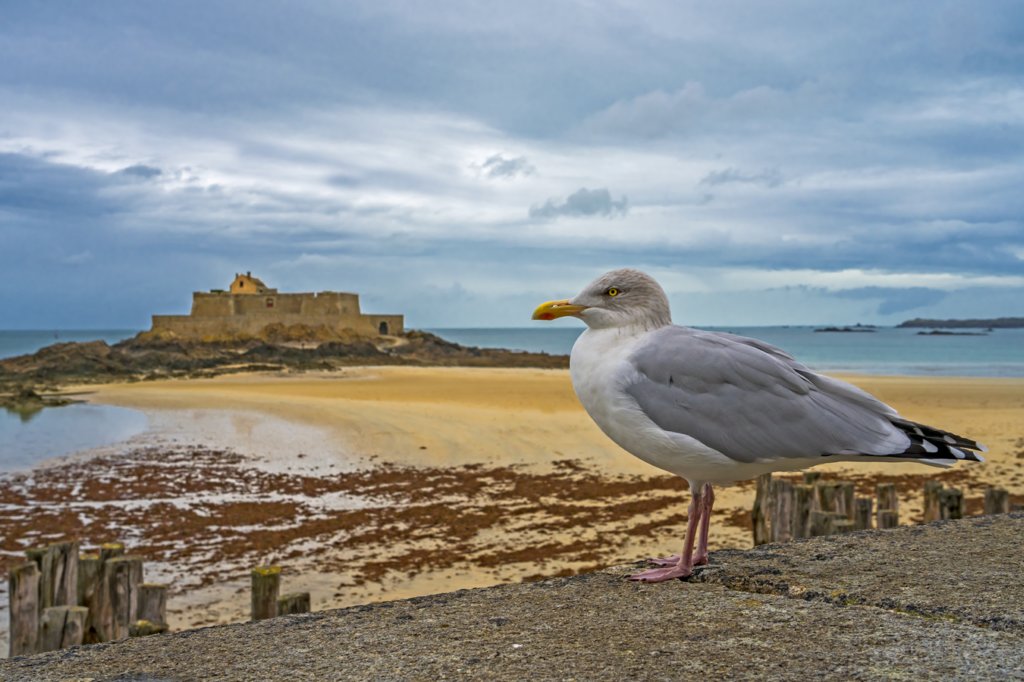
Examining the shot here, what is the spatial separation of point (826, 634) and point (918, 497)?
31.9ft

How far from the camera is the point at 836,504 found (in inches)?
264

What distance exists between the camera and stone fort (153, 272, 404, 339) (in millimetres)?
68938

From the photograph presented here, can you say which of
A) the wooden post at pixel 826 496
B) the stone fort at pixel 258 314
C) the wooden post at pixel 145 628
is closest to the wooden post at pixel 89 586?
the wooden post at pixel 145 628

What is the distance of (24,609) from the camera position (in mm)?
5711

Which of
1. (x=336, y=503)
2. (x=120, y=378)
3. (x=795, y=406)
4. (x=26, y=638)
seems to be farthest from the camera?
(x=120, y=378)

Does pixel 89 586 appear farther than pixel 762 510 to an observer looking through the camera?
No

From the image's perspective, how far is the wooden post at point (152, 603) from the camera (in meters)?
5.91

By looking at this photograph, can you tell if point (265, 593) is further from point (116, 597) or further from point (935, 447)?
point (935, 447)

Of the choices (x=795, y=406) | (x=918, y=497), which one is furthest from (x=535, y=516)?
(x=795, y=406)

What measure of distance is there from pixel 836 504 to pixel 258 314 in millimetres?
66910

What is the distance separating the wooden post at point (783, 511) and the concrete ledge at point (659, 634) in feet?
11.2

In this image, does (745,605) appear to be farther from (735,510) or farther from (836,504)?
(735,510)

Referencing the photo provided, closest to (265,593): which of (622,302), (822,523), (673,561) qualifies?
(673,561)

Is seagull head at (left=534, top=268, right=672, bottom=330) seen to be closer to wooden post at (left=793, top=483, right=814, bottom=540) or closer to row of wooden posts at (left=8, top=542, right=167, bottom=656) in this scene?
wooden post at (left=793, top=483, right=814, bottom=540)
